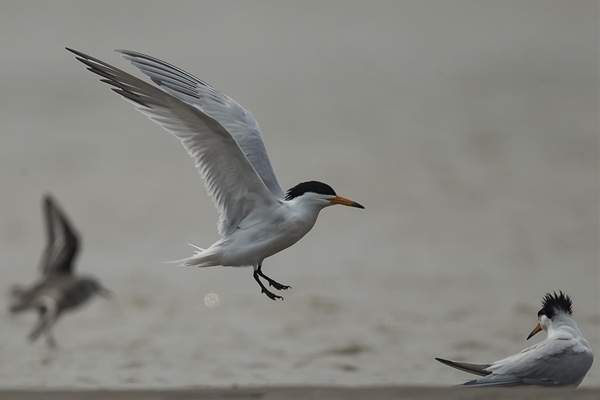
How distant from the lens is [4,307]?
12758 millimetres

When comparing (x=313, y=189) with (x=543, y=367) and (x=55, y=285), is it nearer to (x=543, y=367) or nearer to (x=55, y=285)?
(x=543, y=367)

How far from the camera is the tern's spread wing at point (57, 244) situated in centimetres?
1250

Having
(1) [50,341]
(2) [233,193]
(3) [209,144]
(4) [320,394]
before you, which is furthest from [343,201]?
(1) [50,341]

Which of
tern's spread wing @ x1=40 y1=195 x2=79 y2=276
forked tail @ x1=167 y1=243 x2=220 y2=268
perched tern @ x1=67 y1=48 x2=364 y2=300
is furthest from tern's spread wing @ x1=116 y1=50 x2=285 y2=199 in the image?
tern's spread wing @ x1=40 y1=195 x2=79 y2=276

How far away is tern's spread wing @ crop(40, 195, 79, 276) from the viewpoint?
12500 mm

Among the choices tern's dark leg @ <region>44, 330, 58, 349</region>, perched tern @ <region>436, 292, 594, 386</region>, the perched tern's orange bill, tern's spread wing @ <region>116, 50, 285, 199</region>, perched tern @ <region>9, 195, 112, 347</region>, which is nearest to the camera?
the perched tern's orange bill

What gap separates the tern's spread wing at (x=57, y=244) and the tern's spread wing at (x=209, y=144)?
5.42 meters

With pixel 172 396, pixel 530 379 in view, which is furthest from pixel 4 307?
pixel 530 379

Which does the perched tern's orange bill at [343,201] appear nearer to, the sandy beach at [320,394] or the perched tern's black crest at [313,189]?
the perched tern's black crest at [313,189]

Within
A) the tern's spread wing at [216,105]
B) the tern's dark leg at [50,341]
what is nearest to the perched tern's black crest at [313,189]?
the tern's spread wing at [216,105]

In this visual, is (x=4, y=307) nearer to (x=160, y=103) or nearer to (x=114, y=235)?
(x=114, y=235)

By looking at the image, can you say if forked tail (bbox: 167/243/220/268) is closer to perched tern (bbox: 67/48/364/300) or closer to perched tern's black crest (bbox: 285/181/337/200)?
perched tern (bbox: 67/48/364/300)

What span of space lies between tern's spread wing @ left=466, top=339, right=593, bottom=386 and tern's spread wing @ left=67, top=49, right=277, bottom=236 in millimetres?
1971

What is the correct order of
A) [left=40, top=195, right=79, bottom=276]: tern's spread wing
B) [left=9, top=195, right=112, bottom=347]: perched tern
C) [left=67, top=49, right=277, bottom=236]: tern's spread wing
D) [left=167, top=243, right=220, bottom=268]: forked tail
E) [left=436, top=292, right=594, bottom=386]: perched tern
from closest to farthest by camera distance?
1. [left=67, top=49, right=277, bottom=236]: tern's spread wing
2. [left=167, top=243, right=220, bottom=268]: forked tail
3. [left=436, top=292, right=594, bottom=386]: perched tern
4. [left=9, top=195, right=112, bottom=347]: perched tern
5. [left=40, top=195, right=79, bottom=276]: tern's spread wing
